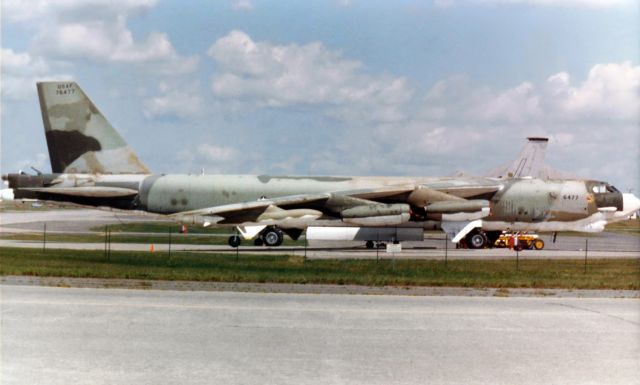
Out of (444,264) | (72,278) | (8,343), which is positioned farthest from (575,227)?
(8,343)

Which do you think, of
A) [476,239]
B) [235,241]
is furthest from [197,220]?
[476,239]

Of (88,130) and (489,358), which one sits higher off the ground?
(88,130)

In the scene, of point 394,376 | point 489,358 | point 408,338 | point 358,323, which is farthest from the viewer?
Answer: point 358,323

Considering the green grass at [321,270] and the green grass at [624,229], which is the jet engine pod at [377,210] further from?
the green grass at [624,229]

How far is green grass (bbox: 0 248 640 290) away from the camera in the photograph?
18328mm

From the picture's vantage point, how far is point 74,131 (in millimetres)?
36250

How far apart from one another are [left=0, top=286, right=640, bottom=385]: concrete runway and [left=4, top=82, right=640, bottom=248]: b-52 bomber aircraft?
20.1 meters

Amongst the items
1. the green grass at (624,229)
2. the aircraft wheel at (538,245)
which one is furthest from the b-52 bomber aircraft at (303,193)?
the green grass at (624,229)

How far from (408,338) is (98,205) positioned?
28.9 meters

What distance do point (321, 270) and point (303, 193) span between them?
13.7 metres

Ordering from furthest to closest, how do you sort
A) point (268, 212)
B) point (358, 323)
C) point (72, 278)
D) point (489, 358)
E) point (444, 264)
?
point (268, 212) → point (444, 264) → point (72, 278) → point (358, 323) → point (489, 358)

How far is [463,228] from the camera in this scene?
3469 cm

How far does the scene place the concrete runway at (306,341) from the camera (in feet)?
25.1

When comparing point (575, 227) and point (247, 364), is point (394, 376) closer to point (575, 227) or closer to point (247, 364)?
point (247, 364)
